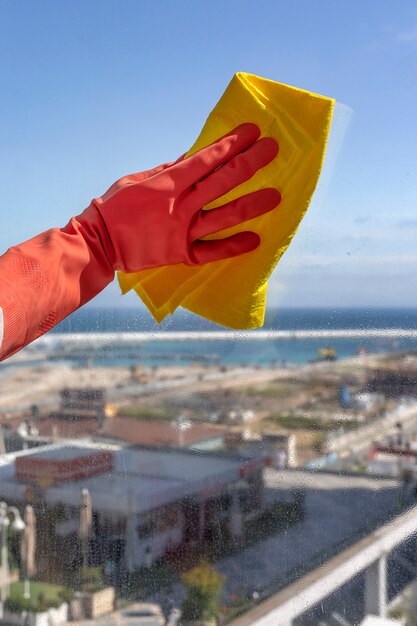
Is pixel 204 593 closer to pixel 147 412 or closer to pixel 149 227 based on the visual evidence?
pixel 147 412

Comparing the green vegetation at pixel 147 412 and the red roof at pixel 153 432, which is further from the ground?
the green vegetation at pixel 147 412

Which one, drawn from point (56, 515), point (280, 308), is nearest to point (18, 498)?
point (56, 515)

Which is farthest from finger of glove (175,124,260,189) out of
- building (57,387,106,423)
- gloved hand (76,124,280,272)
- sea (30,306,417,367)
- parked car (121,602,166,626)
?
parked car (121,602,166,626)

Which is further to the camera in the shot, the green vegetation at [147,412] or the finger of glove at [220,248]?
the green vegetation at [147,412]

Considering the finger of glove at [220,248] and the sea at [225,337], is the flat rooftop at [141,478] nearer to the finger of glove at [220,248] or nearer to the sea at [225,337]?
the sea at [225,337]

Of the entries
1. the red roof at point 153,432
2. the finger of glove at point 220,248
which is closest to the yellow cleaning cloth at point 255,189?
the finger of glove at point 220,248

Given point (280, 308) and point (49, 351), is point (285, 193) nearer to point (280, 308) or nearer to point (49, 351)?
point (280, 308)

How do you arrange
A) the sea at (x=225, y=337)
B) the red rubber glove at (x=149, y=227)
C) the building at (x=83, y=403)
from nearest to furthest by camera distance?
the red rubber glove at (x=149, y=227) < the sea at (x=225, y=337) < the building at (x=83, y=403)
